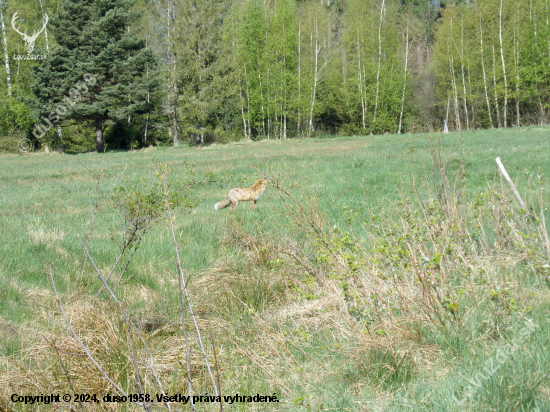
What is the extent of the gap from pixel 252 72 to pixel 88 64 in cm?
1593

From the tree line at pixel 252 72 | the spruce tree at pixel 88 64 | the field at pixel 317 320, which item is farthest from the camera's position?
the tree line at pixel 252 72

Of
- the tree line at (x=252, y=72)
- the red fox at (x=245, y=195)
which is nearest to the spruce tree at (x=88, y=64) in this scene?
the tree line at (x=252, y=72)

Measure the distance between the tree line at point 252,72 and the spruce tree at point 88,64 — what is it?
0.36 ft

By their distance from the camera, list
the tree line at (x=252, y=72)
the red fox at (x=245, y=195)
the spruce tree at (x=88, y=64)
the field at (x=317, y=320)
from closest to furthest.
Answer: the field at (x=317, y=320)
the red fox at (x=245, y=195)
the spruce tree at (x=88, y=64)
the tree line at (x=252, y=72)

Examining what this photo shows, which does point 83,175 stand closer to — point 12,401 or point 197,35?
point 12,401

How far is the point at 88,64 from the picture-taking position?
3209 centimetres

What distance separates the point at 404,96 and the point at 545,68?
11992 millimetres

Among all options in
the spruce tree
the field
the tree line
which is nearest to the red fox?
the field

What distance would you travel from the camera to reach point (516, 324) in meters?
3.13

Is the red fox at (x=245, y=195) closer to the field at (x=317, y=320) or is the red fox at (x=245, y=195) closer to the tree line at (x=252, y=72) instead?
the field at (x=317, y=320)

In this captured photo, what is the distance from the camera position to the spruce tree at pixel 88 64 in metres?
32.2

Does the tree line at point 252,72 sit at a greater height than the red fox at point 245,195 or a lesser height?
greater

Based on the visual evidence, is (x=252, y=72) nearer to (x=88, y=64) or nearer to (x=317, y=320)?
(x=88, y=64)

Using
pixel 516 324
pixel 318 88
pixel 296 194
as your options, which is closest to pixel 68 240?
pixel 296 194
